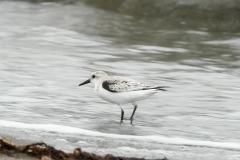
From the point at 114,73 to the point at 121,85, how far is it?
2.39m

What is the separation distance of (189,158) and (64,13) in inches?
364

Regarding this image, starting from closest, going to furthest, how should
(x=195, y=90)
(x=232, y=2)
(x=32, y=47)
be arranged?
(x=195, y=90), (x=32, y=47), (x=232, y=2)

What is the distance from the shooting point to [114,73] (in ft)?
29.5

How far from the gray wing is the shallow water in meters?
0.31

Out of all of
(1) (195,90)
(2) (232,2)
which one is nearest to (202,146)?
(1) (195,90)

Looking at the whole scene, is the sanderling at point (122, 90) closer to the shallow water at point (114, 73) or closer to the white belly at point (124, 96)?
the white belly at point (124, 96)

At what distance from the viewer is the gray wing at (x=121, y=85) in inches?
258

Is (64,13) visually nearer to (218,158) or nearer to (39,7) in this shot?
(39,7)

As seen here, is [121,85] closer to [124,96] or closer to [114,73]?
[124,96]

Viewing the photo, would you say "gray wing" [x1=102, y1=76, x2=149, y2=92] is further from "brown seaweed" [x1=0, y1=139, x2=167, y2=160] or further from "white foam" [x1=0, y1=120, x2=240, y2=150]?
"brown seaweed" [x1=0, y1=139, x2=167, y2=160]

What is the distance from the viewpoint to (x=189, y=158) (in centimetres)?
505

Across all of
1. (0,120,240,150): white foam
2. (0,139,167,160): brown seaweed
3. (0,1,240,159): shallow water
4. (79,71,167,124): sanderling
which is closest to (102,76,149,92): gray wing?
(79,71,167,124): sanderling

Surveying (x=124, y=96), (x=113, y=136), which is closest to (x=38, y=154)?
(x=113, y=136)

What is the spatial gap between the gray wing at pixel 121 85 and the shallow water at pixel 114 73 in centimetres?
31
